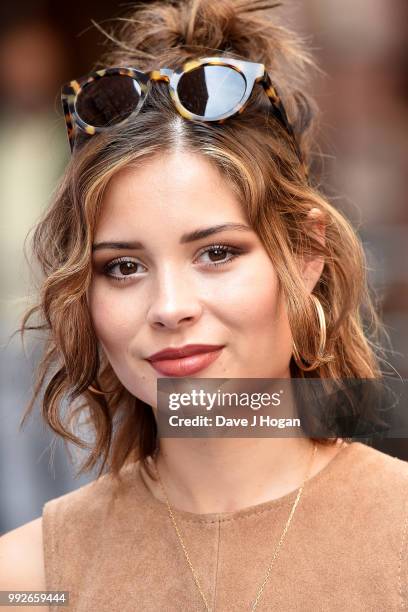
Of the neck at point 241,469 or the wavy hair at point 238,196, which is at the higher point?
the wavy hair at point 238,196

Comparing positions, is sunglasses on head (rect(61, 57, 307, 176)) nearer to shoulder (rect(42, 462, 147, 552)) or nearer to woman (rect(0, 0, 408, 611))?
woman (rect(0, 0, 408, 611))

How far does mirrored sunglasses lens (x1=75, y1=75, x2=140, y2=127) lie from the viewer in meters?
2.03

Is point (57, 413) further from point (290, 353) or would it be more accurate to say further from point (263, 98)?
point (263, 98)

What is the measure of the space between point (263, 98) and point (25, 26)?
411 cm

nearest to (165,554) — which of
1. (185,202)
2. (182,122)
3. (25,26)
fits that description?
(185,202)

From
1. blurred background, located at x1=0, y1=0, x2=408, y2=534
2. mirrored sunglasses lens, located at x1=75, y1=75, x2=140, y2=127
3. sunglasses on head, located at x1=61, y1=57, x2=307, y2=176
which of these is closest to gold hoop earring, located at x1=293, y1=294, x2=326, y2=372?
sunglasses on head, located at x1=61, y1=57, x2=307, y2=176

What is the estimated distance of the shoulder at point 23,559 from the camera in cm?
212

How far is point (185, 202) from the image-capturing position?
1.88 m

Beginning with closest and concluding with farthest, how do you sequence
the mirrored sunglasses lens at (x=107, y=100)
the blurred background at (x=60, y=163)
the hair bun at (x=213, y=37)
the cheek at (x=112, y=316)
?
the cheek at (x=112, y=316), the mirrored sunglasses lens at (x=107, y=100), the hair bun at (x=213, y=37), the blurred background at (x=60, y=163)

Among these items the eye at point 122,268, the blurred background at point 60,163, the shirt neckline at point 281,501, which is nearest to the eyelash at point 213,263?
the eye at point 122,268

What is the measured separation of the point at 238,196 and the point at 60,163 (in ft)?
9.15

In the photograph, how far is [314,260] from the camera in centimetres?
209

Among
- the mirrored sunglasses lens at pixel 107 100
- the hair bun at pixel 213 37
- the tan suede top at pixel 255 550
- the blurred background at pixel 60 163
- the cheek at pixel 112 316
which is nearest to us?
the tan suede top at pixel 255 550

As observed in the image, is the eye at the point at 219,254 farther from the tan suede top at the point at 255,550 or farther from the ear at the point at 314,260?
the tan suede top at the point at 255,550
